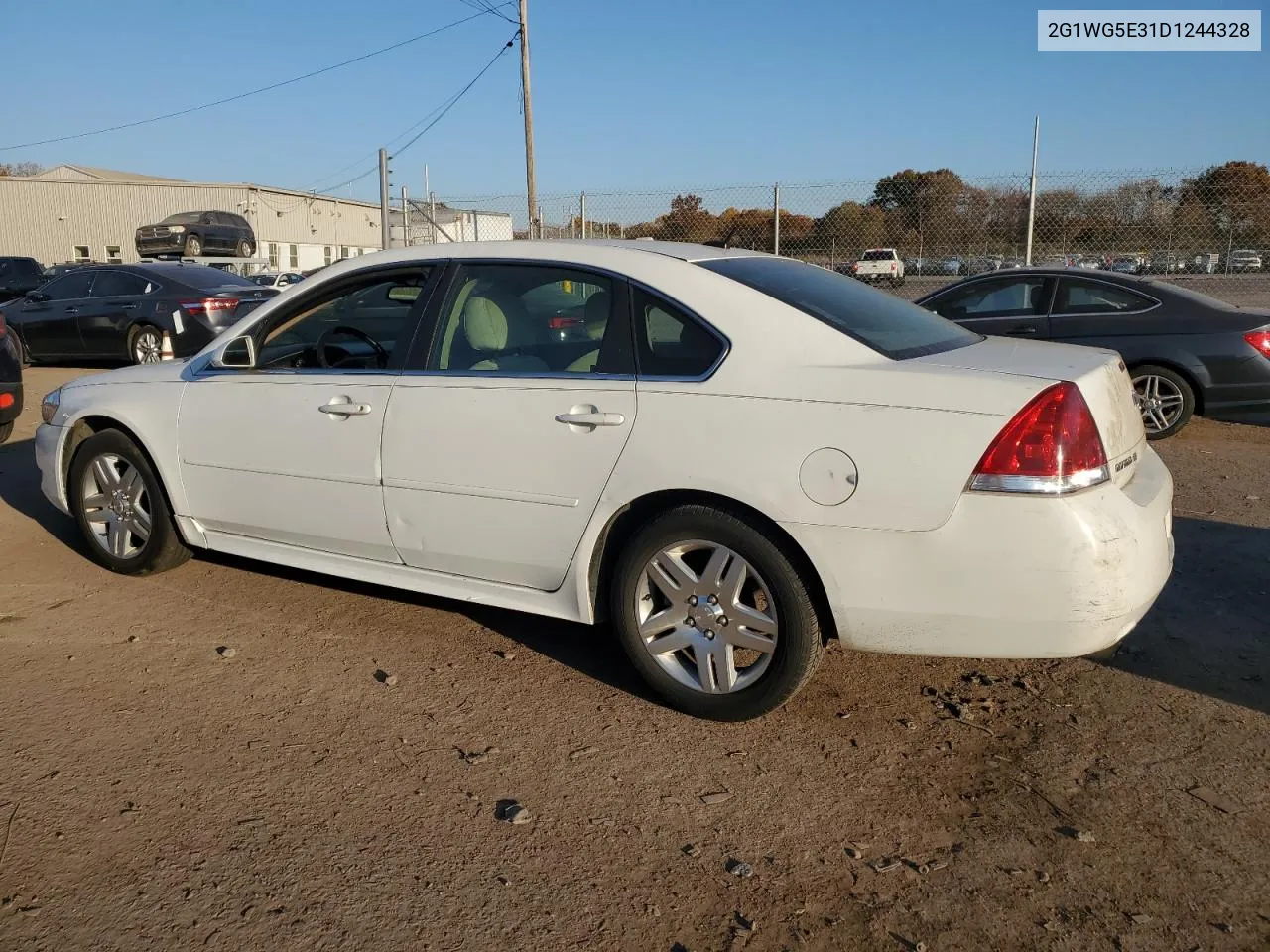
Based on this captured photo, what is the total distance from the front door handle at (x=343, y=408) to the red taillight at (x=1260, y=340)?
Answer: 17.6 feet

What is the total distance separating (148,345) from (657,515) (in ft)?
36.8

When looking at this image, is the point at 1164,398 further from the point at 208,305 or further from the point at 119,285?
the point at 119,285

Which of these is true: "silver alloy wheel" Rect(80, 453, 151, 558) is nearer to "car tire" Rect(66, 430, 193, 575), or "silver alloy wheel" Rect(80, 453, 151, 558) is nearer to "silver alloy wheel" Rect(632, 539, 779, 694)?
"car tire" Rect(66, 430, 193, 575)

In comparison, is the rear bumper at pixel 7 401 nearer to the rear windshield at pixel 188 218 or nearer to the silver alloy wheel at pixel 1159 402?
the silver alloy wheel at pixel 1159 402

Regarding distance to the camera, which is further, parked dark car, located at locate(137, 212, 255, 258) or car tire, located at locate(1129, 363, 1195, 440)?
parked dark car, located at locate(137, 212, 255, 258)

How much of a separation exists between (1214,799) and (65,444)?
16.4 feet

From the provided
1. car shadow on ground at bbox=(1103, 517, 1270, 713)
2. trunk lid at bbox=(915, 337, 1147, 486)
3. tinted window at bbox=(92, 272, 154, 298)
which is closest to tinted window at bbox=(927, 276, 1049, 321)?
car shadow on ground at bbox=(1103, 517, 1270, 713)

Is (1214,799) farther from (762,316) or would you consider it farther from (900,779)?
(762,316)

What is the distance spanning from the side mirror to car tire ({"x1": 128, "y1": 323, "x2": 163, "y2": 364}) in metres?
9.11

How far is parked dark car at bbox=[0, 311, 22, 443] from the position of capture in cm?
774

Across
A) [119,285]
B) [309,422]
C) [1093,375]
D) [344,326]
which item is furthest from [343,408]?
[119,285]

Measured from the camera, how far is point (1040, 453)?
9.59 feet

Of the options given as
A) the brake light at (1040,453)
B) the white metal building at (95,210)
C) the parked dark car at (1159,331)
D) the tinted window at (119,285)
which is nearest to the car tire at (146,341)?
the tinted window at (119,285)

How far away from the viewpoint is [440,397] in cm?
383
